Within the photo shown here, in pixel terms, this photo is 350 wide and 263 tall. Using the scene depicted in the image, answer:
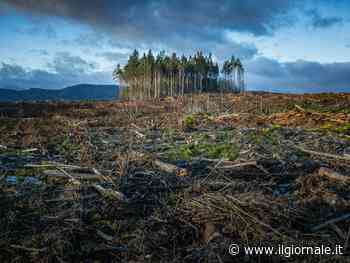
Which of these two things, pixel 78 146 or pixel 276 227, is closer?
pixel 276 227

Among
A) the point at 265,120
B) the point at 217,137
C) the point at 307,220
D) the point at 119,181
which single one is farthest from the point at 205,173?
the point at 265,120

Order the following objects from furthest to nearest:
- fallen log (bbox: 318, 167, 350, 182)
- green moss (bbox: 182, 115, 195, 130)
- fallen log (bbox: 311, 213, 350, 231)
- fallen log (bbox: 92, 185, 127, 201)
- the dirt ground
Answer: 1. green moss (bbox: 182, 115, 195, 130)
2. fallen log (bbox: 318, 167, 350, 182)
3. fallen log (bbox: 92, 185, 127, 201)
4. fallen log (bbox: 311, 213, 350, 231)
5. the dirt ground

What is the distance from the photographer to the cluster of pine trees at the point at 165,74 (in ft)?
225

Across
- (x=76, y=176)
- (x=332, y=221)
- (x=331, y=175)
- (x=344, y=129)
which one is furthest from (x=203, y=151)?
(x=344, y=129)

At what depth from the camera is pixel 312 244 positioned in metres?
3.32

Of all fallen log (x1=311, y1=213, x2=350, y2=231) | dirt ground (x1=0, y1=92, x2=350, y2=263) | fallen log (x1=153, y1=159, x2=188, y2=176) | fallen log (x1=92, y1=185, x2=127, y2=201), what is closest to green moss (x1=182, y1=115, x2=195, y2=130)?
dirt ground (x1=0, y1=92, x2=350, y2=263)

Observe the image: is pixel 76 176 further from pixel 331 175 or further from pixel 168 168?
pixel 331 175

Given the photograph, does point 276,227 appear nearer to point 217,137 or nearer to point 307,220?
point 307,220

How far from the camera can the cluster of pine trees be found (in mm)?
68562

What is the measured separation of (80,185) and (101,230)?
1511 mm

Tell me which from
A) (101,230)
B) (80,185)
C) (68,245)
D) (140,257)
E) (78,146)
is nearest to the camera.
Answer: (140,257)

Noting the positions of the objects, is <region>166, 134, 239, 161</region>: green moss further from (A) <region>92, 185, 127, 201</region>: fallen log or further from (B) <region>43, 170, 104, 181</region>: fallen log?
(A) <region>92, 185, 127, 201</region>: fallen log

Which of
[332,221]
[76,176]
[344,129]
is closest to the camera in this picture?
[332,221]

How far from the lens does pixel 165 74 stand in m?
71.3
